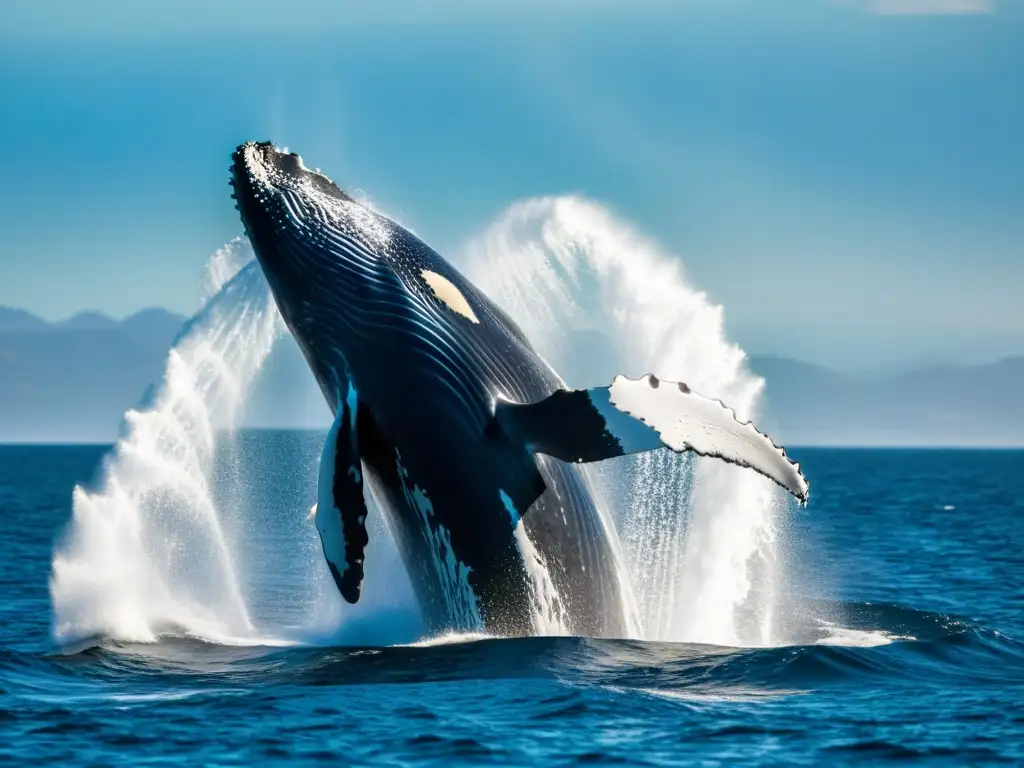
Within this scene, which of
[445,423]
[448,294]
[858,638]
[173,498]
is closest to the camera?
[445,423]

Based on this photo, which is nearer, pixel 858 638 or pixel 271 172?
pixel 271 172

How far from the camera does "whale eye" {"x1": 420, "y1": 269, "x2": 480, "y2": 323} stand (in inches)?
536

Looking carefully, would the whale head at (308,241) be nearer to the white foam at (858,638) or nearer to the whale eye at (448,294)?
the whale eye at (448,294)

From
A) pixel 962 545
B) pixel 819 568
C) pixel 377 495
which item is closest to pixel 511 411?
pixel 377 495

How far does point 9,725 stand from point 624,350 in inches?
497

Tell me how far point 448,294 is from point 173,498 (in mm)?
5545

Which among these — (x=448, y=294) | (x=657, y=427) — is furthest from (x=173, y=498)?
(x=657, y=427)

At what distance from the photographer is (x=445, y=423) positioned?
12992 mm

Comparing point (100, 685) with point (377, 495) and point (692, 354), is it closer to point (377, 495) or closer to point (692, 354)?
point (377, 495)

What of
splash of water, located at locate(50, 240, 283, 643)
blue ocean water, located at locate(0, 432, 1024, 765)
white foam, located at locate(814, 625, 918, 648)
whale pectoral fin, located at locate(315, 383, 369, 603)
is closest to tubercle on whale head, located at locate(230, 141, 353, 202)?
splash of water, located at locate(50, 240, 283, 643)

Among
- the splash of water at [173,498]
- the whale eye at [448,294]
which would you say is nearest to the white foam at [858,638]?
the whale eye at [448,294]

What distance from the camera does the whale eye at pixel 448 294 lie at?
44.7 ft

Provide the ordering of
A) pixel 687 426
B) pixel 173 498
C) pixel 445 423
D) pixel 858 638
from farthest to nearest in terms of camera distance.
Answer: pixel 173 498, pixel 858 638, pixel 445 423, pixel 687 426

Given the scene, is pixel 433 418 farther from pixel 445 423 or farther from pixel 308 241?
pixel 308 241
